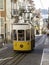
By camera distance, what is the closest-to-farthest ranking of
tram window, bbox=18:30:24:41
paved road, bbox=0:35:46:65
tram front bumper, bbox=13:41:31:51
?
paved road, bbox=0:35:46:65, tram front bumper, bbox=13:41:31:51, tram window, bbox=18:30:24:41

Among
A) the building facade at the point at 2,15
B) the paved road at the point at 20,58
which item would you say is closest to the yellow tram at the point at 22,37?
the paved road at the point at 20,58

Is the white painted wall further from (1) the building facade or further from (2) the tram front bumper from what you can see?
(2) the tram front bumper

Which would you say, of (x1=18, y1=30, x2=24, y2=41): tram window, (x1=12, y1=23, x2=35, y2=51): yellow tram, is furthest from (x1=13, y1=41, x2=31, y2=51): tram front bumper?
(x1=18, y1=30, x2=24, y2=41): tram window

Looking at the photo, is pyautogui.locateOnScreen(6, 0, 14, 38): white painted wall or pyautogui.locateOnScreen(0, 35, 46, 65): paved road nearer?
pyautogui.locateOnScreen(0, 35, 46, 65): paved road

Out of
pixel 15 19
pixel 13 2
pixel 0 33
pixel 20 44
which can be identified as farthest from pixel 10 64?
pixel 13 2

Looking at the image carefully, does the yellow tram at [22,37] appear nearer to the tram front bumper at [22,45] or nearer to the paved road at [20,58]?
the tram front bumper at [22,45]

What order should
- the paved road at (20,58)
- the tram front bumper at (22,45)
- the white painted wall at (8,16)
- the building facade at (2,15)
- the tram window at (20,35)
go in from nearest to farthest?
the paved road at (20,58)
the tram front bumper at (22,45)
the tram window at (20,35)
the building facade at (2,15)
the white painted wall at (8,16)

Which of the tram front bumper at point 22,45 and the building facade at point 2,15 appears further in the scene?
the building facade at point 2,15

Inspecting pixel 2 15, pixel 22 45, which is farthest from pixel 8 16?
pixel 22 45

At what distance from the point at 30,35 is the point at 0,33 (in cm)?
2274

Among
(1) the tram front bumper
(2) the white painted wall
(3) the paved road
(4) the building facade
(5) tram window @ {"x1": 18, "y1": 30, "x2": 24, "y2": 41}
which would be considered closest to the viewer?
(3) the paved road

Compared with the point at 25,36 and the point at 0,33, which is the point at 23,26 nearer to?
the point at 25,36

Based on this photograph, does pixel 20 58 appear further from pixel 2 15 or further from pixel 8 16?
pixel 8 16

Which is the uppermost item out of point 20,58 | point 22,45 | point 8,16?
point 8,16
